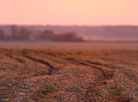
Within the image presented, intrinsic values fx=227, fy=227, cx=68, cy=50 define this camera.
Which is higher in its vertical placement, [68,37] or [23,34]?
[23,34]

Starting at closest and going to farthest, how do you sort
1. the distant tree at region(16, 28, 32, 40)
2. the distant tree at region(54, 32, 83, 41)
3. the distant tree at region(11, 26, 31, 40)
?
1. the distant tree at region(54, 32, 83, 41)
2. the distant tree at region(16, 28, 32, 40)
3. the distant tree at region(11, 26, 31, 40)

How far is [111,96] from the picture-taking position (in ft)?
41.7

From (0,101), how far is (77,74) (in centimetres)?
859

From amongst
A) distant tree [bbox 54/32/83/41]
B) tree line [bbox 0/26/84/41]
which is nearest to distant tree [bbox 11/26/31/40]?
tree line [bbox 0/26/84/41]

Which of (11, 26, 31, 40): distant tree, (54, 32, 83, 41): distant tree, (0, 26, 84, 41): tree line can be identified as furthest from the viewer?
(11, 26, 31, 40): distant tree

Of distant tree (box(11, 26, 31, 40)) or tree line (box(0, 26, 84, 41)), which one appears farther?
distant tree (box(11, 26, 31, 40))

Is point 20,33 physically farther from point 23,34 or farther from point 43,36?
point 43,36

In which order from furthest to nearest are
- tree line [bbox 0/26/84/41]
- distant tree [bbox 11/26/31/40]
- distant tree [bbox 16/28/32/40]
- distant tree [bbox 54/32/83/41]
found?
distant tree [bbox 11/26/31/40]
distant tree [bbox 16/28/32/40]
tree line [bbox 0/26/84/41]
distant tree [bbox 54/32/83/41]

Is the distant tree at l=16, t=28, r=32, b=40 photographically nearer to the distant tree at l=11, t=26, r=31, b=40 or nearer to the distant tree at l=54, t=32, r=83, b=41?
the distant tree at l=11, t=26, r=31, b=40

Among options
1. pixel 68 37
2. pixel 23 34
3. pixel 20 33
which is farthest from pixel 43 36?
pixel 68 37

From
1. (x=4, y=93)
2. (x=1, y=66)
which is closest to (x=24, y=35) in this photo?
(x=1, y=66)

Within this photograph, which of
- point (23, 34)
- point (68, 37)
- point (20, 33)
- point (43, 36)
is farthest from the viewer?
point (43, 36)

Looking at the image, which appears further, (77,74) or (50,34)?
(50,34)

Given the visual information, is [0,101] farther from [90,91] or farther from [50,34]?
[50,34]
